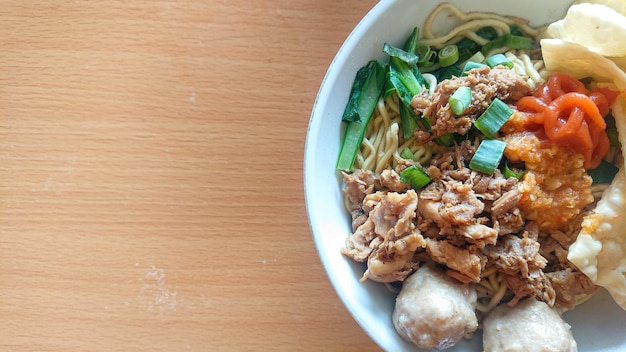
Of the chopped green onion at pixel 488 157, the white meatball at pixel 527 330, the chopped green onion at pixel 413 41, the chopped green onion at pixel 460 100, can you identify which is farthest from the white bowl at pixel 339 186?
the chopped green onion at pixel 488 157

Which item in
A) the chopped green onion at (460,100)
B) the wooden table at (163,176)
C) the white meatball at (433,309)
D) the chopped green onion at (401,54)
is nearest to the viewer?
the white meatball at (433,309)

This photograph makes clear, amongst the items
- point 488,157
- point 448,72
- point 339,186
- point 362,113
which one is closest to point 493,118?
point 488,157

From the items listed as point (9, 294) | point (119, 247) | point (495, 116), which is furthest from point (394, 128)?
point (9, 294)

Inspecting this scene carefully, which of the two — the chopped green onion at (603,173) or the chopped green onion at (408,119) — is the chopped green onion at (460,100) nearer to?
the chopped green onion at (408,119)

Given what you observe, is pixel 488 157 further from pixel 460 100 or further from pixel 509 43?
pixel 509 43

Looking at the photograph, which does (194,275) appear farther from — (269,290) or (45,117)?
(45,117)

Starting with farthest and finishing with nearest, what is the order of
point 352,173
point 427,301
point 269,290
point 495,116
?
point 269,290 → point 352,173 → point 495,116 → point 427,301

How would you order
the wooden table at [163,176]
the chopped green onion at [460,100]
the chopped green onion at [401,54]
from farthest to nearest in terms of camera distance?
the wooden table at [163,176] → the chopped green onion at [401,54] → the chopped green onion at [460,100]
